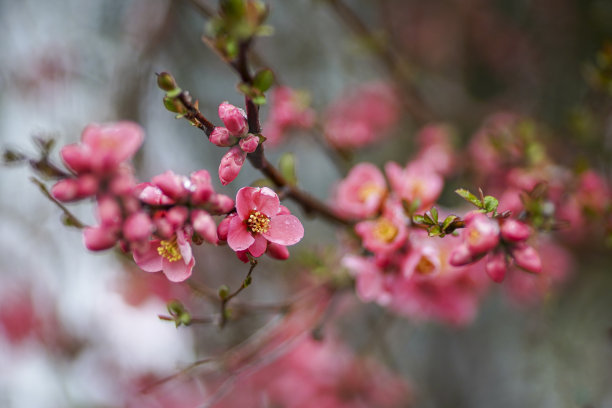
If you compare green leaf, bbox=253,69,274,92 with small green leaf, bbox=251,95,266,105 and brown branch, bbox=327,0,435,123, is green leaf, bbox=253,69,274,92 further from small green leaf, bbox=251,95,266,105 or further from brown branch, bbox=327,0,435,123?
brown branch, bbox=327,0,435,123

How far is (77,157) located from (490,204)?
499mm

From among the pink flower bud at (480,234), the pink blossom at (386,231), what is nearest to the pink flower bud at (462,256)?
the pink flower bud at (480,234)

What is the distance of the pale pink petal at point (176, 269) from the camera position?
60 cm

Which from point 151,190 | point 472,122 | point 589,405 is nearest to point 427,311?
point 589,405

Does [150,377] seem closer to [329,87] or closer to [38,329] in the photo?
[38,329]

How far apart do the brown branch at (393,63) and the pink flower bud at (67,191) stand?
903 millimetres

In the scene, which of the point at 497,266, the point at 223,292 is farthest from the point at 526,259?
the point at 223,292

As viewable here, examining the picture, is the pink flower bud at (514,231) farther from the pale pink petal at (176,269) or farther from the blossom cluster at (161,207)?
the pale pink petal at (176,269)

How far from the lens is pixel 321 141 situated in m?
1.11

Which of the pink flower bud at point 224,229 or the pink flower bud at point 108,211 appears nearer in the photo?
the pink flower bud at point 108,211

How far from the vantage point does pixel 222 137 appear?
55 cm

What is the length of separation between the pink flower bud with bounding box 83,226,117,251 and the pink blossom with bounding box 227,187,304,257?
0.14 m

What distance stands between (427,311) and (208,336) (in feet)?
2.75

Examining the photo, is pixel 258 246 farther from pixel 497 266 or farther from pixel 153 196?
pixel 497 266
